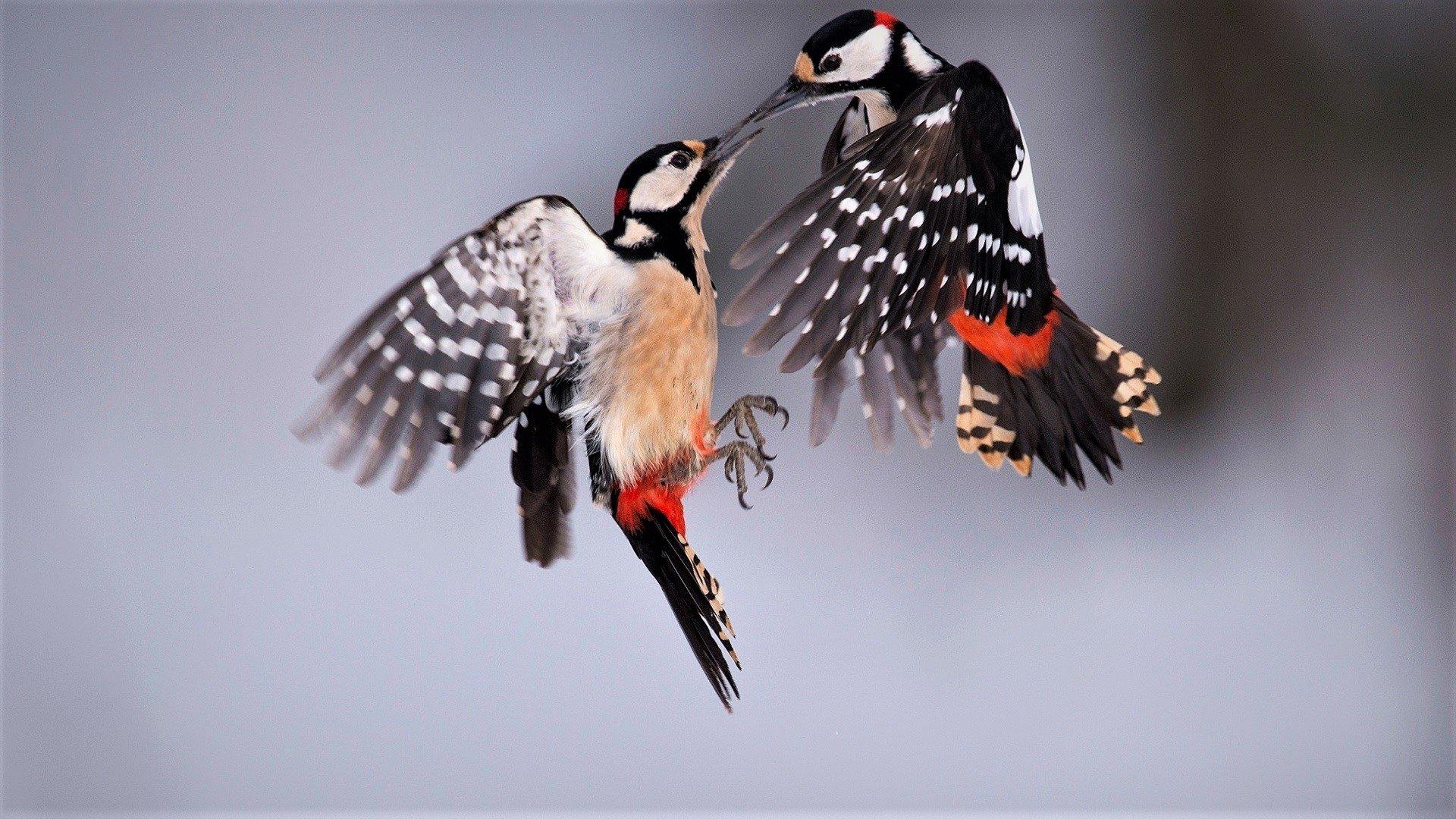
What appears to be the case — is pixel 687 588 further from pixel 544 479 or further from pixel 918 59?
pixel 918 59

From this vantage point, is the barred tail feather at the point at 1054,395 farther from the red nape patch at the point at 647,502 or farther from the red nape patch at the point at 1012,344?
the red nape patch at the point at 647,502

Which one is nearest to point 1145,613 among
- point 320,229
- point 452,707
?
point 452,707

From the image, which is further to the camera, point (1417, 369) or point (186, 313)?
point (1417, 369)

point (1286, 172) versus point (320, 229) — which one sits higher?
point (1286, 172)

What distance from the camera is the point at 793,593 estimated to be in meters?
1.06

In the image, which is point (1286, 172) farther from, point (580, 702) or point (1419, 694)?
point (580, 702)

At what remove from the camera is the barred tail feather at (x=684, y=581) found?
2.54 feet

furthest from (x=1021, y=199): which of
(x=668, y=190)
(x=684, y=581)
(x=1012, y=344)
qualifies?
(x=684, y=581)

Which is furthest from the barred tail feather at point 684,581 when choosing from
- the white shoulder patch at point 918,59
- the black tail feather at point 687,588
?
the white shoulder patch at point 918,59

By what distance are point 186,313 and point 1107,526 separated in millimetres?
955

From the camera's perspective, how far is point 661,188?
0.74 metres

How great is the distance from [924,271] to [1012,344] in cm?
16

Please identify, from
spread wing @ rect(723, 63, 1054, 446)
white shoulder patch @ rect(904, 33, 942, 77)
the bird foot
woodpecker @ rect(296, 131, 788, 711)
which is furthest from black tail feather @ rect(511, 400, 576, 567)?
white shoulder patch @ rect(904, 33, 942, 77)

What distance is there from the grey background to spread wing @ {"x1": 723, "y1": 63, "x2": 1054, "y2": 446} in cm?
20
